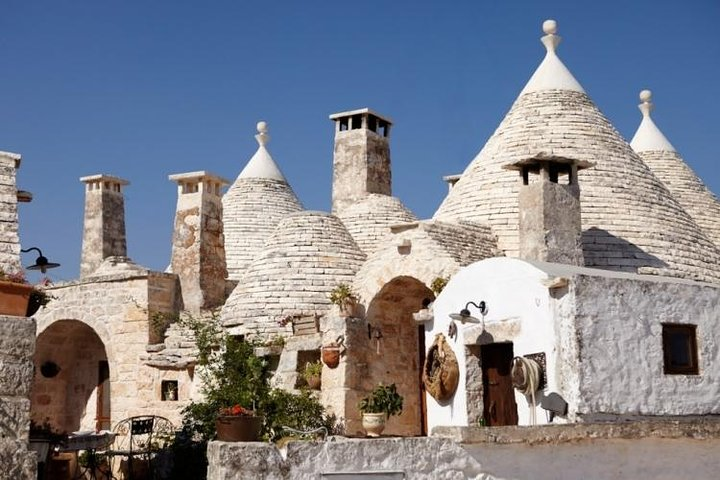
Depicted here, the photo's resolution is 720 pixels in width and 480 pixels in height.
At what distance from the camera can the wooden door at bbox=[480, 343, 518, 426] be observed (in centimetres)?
1296

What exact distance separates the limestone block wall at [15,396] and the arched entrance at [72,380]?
44.6 ft

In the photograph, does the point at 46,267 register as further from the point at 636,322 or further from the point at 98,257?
the point at 98,257

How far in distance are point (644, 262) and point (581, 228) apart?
1.16 metres

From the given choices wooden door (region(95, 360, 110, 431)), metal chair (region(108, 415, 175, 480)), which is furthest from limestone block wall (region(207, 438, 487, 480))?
wooden door (region(95, 360, 110, 431))

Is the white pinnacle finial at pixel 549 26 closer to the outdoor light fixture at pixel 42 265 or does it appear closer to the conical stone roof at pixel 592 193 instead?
the conical stone roof at pixel 592 193

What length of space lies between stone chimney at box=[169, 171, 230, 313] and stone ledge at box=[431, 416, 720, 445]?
1219 centimetres

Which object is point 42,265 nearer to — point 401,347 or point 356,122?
point 401,347

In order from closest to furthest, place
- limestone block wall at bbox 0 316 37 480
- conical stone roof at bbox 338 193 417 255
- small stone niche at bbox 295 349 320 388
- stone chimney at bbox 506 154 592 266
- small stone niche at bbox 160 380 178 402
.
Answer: limestone block wall at bbox 0 316 37 480 → stone chimney at bbox 506 154 592 266 → small stone niche at bbox 295 349 320 388 → small stone niche at bbox 160 380 178 402 → conical stone roof at bbox 338 193 417 255

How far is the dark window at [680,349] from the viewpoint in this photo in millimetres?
11898

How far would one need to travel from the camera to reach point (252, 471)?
354 inches

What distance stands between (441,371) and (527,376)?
1812mm

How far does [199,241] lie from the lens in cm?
2148

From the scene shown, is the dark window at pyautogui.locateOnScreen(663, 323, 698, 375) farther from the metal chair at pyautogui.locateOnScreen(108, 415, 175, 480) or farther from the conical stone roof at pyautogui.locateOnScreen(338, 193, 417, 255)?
the conical stone roof at pyautogui.locateOnScreen(338, 193, 417, 255)

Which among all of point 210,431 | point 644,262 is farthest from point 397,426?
point 644,262
